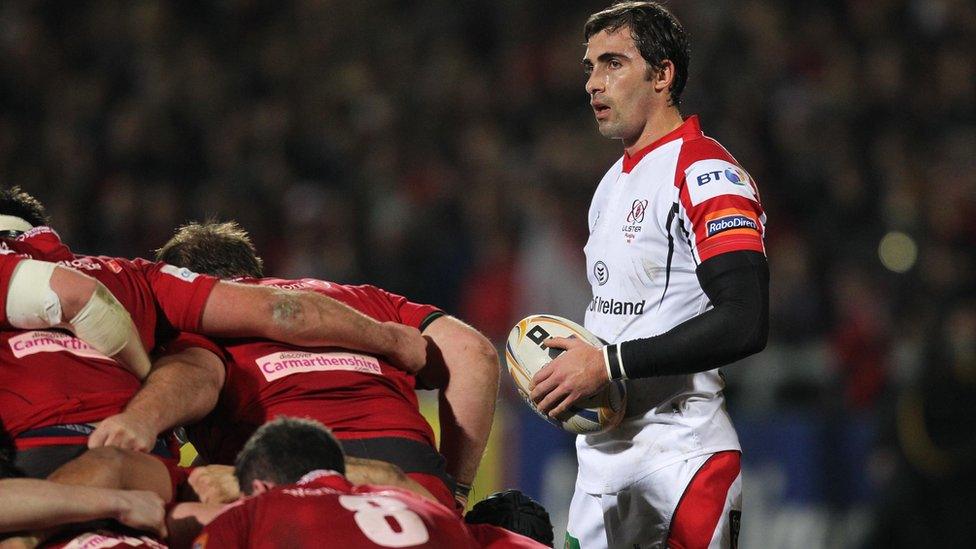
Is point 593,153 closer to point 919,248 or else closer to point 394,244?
point 394,244

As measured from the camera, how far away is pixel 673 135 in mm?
4164

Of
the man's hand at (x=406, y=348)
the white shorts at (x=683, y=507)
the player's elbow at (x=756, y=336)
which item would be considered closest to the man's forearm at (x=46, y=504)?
the man's hand at (x=406, y=348)

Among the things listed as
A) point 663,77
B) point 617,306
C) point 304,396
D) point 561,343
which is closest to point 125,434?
point 304,396

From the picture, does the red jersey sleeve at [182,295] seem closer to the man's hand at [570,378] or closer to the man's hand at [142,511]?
the man's hand at [142,511]

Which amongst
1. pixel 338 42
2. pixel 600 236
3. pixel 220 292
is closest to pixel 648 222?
pixel 600 236

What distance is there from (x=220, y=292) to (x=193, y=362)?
0.78 ft

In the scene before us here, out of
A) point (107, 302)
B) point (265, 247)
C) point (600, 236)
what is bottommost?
point (265, 247)

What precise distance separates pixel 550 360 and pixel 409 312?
0.77 metres

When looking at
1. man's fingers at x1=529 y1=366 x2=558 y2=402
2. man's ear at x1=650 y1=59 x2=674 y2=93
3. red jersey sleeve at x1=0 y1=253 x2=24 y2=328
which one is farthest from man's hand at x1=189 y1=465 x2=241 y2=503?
man's ear at x1=650 y1=59 x2=674 y2=93

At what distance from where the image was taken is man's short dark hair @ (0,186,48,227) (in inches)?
163

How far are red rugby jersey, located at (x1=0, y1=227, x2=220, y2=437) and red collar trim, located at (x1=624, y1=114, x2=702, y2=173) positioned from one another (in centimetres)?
141

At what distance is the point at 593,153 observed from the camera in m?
9.82

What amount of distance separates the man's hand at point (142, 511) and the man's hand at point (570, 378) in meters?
1.16

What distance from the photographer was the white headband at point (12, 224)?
4.05m
